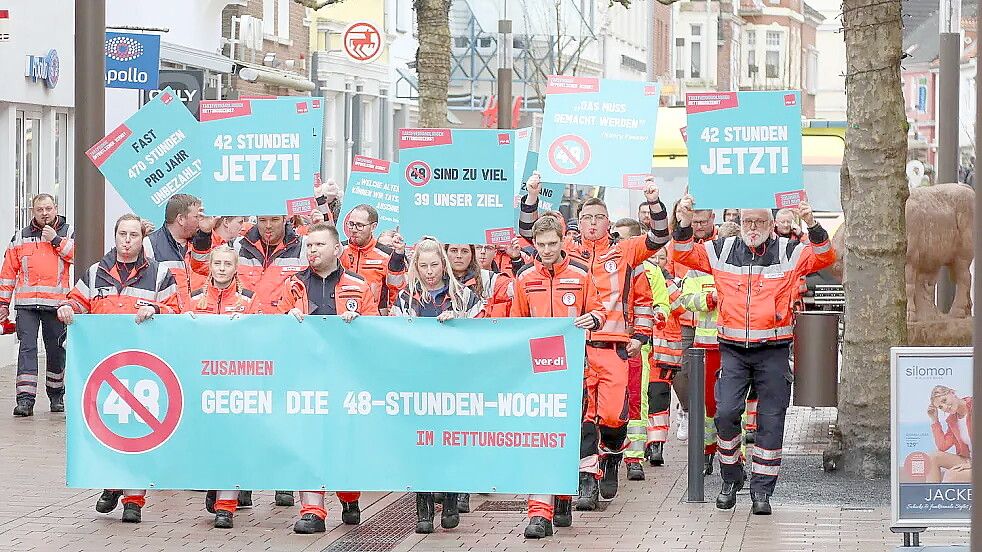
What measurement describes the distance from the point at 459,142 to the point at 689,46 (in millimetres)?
77469

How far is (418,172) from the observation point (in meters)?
11.6

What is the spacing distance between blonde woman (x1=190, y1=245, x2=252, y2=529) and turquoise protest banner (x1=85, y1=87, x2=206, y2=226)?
1.28 meters

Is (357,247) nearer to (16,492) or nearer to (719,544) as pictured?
(16,492)

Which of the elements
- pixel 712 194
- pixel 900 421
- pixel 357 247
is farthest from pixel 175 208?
pixel 900 421

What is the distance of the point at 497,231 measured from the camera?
11461 mm

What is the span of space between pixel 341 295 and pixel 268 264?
1.47 meters

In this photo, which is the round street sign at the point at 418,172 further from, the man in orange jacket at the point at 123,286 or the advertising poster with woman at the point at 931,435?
the advertising poster with woman at the point at 931,435

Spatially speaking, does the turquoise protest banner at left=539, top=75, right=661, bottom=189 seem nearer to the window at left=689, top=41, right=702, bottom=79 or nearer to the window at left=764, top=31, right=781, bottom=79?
the window at left=689, top=41, right=702, bottom=79

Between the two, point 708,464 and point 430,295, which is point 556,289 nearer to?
point 430,295

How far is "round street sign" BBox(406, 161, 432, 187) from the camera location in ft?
38.0

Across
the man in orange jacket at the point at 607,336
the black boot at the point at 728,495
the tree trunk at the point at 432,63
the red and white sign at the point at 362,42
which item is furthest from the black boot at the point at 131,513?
the red and white sign at the point at 362,42

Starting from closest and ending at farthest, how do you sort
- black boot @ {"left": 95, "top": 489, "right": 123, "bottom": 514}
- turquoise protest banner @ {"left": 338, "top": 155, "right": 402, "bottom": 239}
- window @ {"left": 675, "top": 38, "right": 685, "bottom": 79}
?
black boot @ {"left": 95, "top": 489, "right": 123, "bottom": 514} → turquoise protest banner @ {"left": 338, "top": 155, "right": 402, "bottom": 239} → window @ {"left": 675, "top": 38, "right": 685, "bottom": 79}

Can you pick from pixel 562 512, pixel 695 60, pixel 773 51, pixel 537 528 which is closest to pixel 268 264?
pixel 562 512

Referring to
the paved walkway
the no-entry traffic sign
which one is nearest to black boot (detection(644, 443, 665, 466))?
the paved walkway
